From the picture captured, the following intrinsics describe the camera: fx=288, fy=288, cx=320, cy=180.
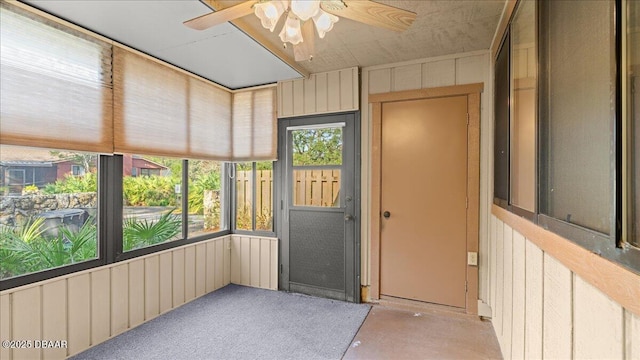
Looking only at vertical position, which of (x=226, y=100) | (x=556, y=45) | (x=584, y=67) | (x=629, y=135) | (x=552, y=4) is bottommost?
(x=629, y=135)

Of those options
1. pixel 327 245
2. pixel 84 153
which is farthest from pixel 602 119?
pixel 84 153

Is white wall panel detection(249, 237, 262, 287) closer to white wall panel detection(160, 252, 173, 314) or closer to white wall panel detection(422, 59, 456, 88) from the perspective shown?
white wall panel detection(160, 252, 173, 314)

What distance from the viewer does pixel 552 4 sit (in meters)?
1.13

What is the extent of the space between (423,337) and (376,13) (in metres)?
2.37

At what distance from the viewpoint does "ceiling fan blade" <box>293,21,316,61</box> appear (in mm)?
1553

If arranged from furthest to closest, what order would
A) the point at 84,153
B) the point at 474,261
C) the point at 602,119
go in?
the point at 474,261 → the point at 84,153 → the point at 602,119

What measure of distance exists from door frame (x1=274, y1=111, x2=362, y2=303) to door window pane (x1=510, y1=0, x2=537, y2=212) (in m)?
1.51

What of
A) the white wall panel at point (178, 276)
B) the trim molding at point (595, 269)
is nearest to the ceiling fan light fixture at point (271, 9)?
the trim molding at point (595, 269)

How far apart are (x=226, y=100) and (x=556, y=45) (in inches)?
126

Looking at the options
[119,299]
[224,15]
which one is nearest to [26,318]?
[119,299]

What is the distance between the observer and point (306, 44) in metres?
1.68

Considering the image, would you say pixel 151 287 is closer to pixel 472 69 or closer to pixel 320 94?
pixel 320 94

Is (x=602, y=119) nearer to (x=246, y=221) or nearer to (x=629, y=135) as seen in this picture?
(x=629, y=135)

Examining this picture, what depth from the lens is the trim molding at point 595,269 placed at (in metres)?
0.61
